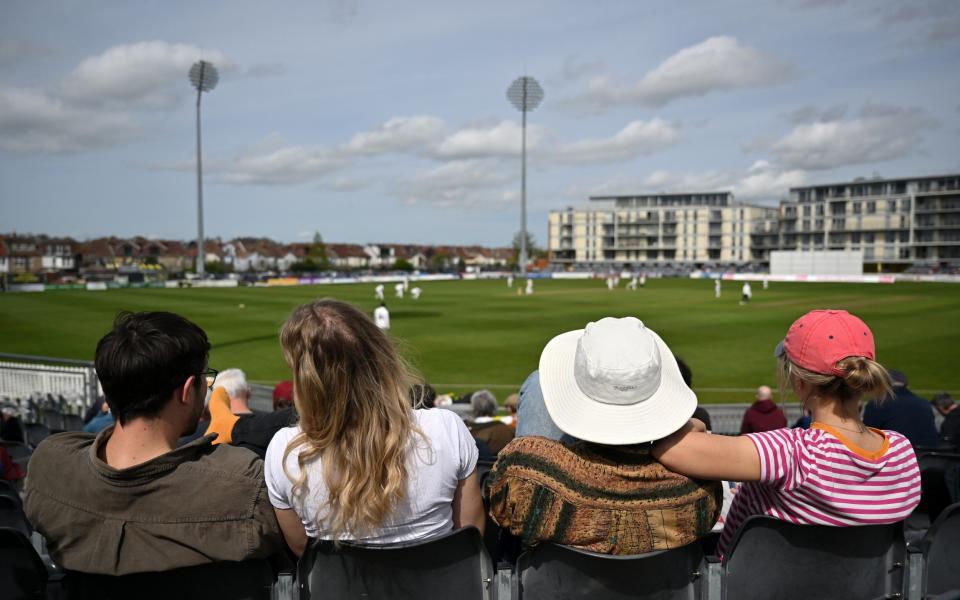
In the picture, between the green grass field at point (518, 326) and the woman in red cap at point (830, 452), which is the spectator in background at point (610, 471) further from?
the green grass field at point (518, 326)

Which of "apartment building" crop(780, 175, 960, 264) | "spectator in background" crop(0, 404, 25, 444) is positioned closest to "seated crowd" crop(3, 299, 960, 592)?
"spectator in background" crop(0, 404, 25, 444)

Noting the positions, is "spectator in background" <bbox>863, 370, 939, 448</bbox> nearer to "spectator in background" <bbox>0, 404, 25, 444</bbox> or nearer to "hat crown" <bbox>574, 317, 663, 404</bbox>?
"hat crown" <bbox>574, 317, 663, 404</bbox>

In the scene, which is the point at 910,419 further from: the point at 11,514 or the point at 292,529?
the point at 11,514

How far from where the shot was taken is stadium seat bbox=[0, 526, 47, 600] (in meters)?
2.46

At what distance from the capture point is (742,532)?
8.43 ft

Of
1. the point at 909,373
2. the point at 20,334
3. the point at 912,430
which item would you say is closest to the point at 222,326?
the point at 20,334

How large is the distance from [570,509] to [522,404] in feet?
4.38

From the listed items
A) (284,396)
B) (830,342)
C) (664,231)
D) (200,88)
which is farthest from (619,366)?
(664,231)

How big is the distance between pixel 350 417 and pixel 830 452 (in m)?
1.82

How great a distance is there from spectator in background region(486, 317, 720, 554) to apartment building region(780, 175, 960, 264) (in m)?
114

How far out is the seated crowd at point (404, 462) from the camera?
242 cm

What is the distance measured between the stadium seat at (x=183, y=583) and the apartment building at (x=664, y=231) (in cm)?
12719

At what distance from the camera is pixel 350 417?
8.39 feet

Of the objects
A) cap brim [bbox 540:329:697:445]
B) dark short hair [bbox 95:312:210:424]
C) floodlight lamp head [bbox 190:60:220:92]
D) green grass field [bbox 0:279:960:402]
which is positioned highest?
floodlight lamp head [bbox 190:60:220:92]
